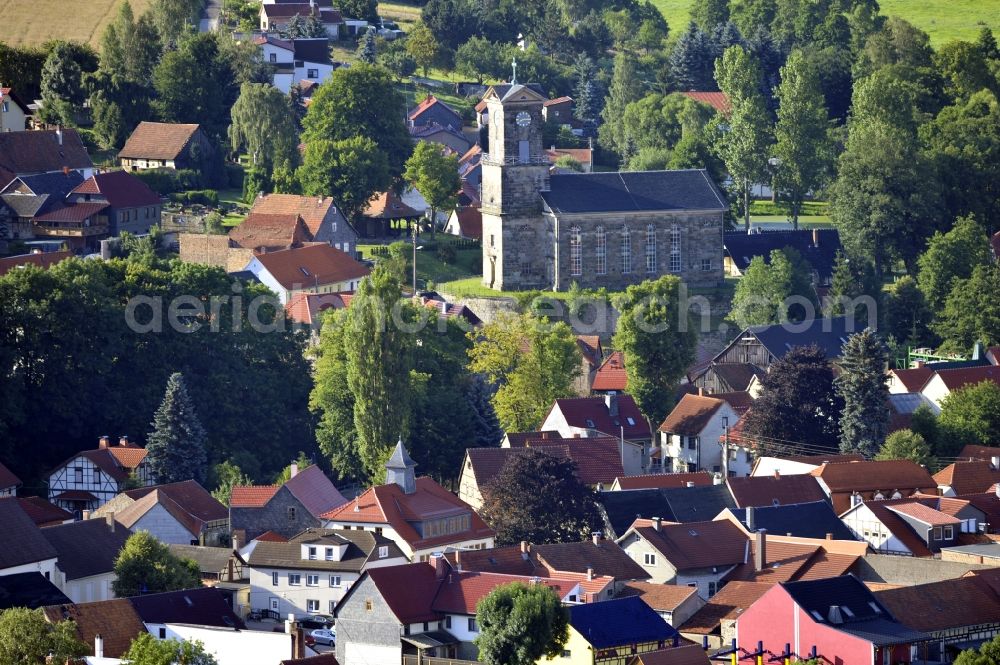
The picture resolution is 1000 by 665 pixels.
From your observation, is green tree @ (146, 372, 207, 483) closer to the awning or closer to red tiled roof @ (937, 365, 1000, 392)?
the awning

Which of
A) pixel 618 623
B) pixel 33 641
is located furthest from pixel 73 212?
pixel 618 623

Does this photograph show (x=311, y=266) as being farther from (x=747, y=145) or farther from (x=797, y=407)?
(x=747, y=145)

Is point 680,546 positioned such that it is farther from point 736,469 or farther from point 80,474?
point 80,474

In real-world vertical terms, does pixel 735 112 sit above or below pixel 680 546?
above

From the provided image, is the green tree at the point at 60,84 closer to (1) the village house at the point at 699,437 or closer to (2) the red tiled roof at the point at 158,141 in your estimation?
(2) the red tiled roof at the point at 158,141

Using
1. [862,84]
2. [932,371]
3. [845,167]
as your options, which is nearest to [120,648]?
[932,371]

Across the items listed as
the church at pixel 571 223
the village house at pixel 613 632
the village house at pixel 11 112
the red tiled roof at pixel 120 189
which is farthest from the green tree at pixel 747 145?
Answer: the village house at pixel 613 632
